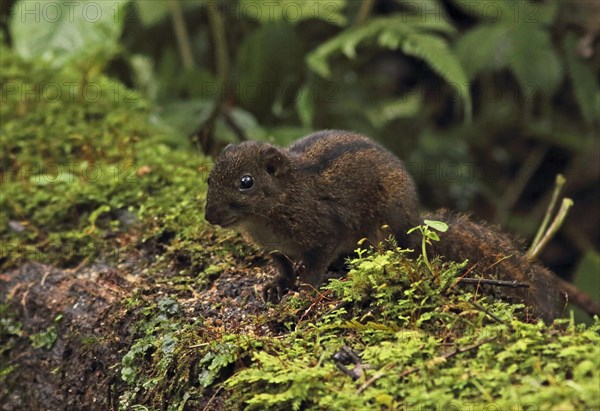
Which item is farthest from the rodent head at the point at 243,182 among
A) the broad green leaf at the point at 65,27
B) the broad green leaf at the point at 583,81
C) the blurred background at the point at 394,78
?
the broad green leaf at the point at 583,81

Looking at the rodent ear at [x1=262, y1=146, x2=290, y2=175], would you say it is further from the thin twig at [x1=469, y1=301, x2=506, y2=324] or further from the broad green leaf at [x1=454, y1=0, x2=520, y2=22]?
the broad green leaf at [x1=454, y1=0, x2=520, y2=22]

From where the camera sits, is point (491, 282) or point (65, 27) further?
point (65, 27)

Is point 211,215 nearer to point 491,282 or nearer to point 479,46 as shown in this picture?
point 491,282

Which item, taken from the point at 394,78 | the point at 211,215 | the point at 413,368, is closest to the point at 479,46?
the point at 394,78

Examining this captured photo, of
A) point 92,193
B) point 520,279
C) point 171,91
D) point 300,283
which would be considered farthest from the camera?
point 171,91

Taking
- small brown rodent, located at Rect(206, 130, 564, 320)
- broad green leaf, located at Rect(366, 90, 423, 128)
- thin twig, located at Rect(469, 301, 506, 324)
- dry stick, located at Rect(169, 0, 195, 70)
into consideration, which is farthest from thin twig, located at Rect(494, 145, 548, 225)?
thin twig, located at Rect(469, 301, 506, 324)

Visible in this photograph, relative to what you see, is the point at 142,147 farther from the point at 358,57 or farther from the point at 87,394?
the point at 358,57

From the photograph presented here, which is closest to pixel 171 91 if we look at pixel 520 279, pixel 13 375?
pixel 13 375
